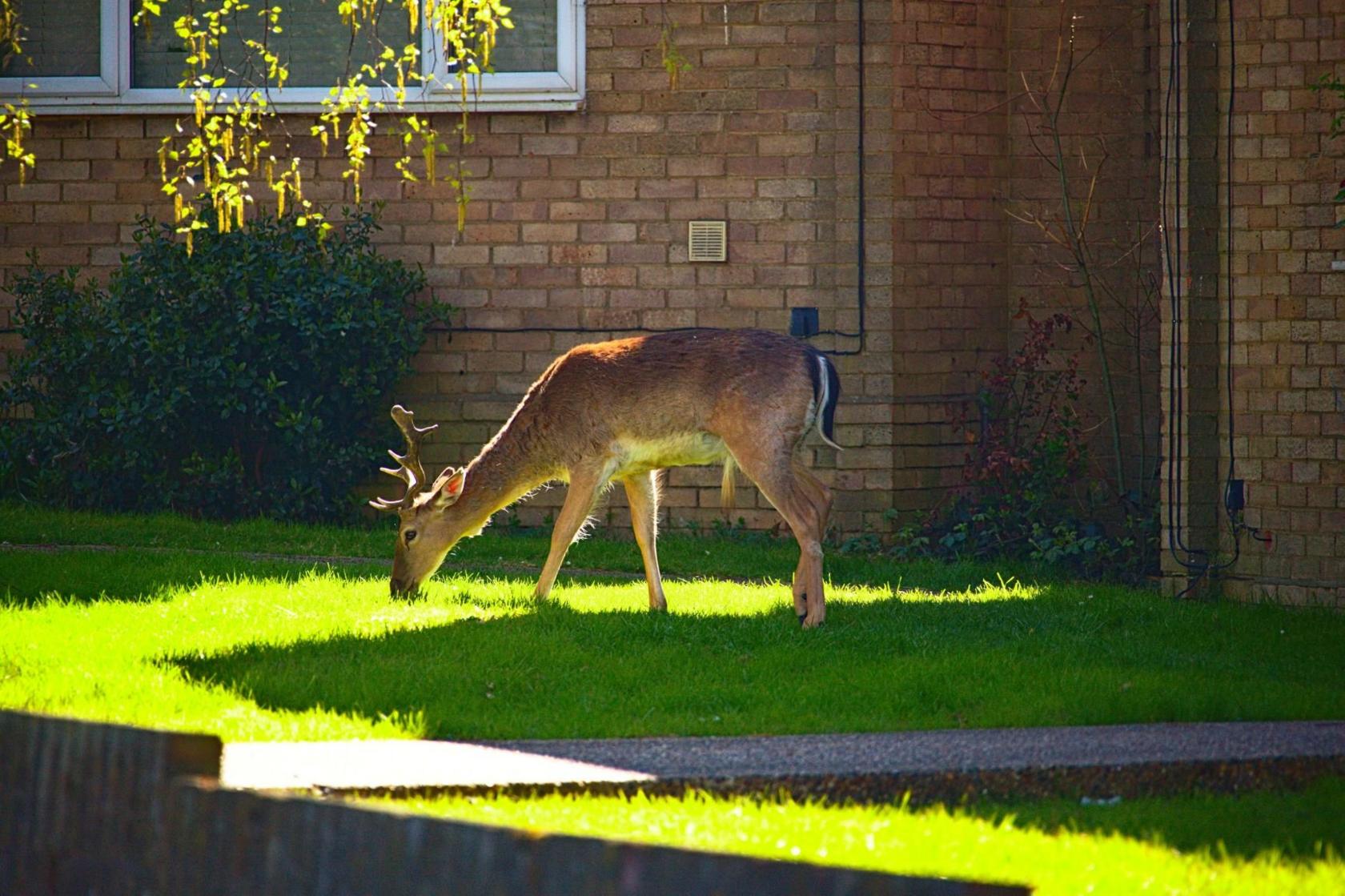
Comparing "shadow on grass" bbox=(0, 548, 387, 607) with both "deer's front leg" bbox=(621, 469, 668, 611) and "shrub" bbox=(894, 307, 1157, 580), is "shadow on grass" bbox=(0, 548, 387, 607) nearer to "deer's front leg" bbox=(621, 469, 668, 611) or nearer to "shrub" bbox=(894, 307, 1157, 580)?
"deer's front leg" bbox=(621, 469, 668, 611)

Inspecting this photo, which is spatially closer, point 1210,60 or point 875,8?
point 1210,60

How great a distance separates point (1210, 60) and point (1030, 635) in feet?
14.1

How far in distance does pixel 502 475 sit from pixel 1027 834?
17.4ft

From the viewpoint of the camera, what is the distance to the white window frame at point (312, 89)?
543 inches

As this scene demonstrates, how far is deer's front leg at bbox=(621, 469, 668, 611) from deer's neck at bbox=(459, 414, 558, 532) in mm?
488

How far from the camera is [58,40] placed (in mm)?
14586

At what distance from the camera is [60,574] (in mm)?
10484

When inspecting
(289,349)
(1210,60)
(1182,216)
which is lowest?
(289,349)

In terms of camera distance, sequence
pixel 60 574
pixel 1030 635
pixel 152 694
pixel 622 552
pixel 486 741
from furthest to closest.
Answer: pixel 622 552 → pixel 60 574 → pixel 1030 635 → pixel 152 694 → pixel 486 741

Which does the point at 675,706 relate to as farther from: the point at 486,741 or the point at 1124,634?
the point at 1124,634

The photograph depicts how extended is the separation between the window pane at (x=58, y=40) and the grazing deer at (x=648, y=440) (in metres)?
6.24

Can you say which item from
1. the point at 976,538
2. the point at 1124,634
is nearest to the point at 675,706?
the point at 1124,634

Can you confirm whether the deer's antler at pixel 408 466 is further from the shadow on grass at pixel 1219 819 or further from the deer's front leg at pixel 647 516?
the shadow on grass at pixel 1219 819

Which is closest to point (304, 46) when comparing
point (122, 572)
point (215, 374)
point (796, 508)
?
point (215, 374)
